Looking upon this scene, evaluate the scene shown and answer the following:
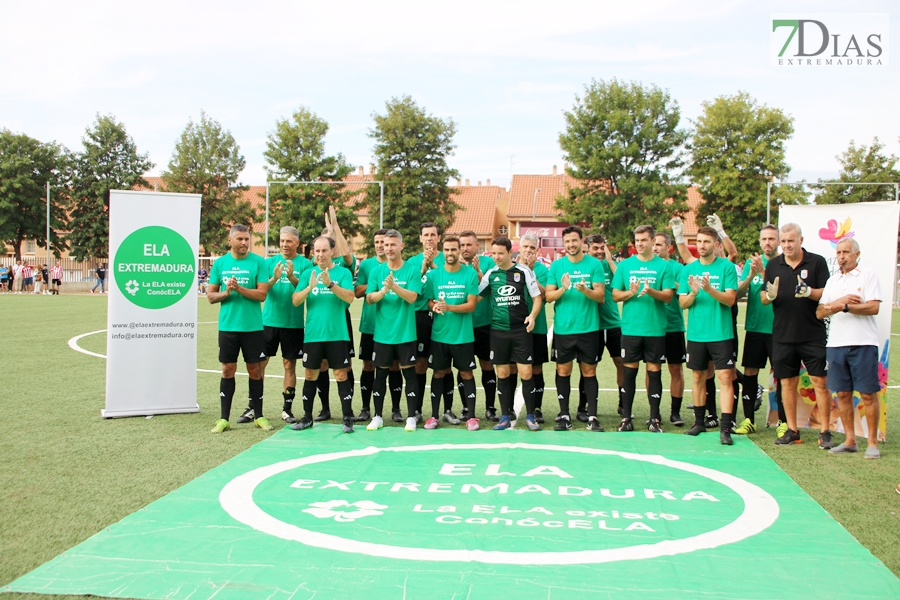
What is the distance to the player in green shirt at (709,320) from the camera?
6961 millimetres

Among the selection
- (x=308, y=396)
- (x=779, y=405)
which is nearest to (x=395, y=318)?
(x=308, y=396)

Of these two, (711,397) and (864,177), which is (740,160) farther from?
(711,397)

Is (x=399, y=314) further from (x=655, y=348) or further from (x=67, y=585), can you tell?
(x=67, y=585)

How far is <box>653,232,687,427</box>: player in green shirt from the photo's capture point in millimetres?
7719

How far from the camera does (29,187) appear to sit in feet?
173

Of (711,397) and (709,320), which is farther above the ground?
(709,320)

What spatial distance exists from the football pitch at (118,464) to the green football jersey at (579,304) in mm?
1085

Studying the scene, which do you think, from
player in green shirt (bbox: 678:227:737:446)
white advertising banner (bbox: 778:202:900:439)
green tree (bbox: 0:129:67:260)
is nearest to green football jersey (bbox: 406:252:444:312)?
player in green shirt (bbox: 678:227:737:446)

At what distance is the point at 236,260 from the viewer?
7484 mm

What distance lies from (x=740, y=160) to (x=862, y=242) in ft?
122

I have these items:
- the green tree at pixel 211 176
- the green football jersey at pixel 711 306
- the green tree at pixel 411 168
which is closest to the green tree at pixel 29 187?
the green tree at pixel 211 176

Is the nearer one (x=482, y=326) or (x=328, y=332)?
(x=328, y=332)

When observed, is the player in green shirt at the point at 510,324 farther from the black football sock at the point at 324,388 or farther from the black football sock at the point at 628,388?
the black football sock at the point at 324,388

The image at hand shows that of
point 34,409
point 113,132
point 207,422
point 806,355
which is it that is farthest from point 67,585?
point 113,132
